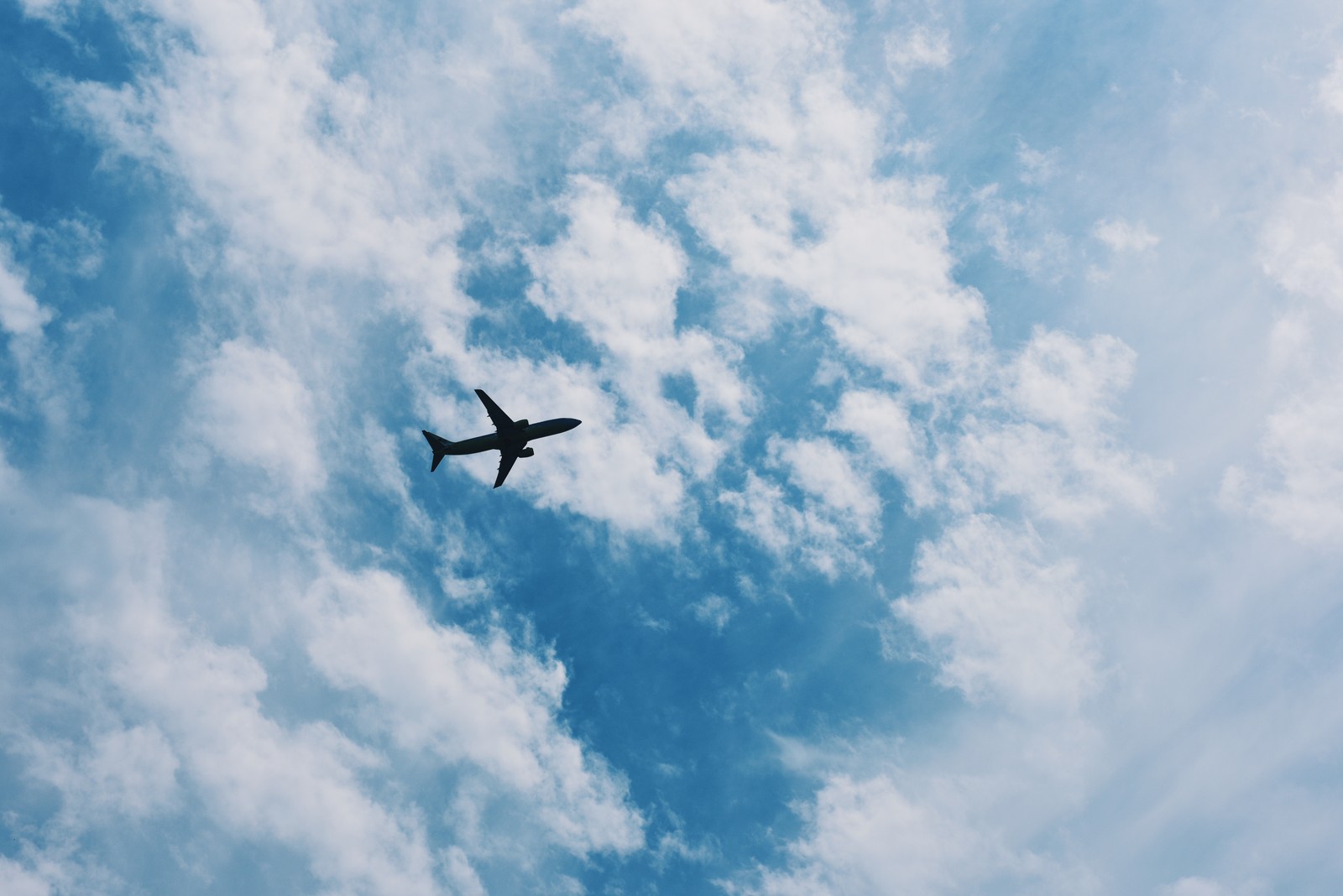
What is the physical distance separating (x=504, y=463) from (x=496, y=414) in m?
8.67

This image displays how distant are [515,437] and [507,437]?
130 cm

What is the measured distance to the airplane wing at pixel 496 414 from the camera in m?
162

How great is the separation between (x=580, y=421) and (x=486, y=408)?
15.6 metres

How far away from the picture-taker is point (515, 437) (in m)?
166

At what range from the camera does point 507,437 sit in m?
166

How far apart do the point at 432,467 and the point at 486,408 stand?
16010 millimetres

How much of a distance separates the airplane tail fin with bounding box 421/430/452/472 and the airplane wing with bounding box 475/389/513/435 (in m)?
11.4

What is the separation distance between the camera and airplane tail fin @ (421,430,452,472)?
17112cm

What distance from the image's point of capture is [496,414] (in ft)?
536

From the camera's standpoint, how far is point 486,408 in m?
163

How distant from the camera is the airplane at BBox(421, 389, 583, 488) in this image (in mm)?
164000

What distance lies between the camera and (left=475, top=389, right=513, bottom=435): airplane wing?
533 ft

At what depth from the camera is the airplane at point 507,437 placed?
164 m

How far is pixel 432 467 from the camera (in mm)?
171250
